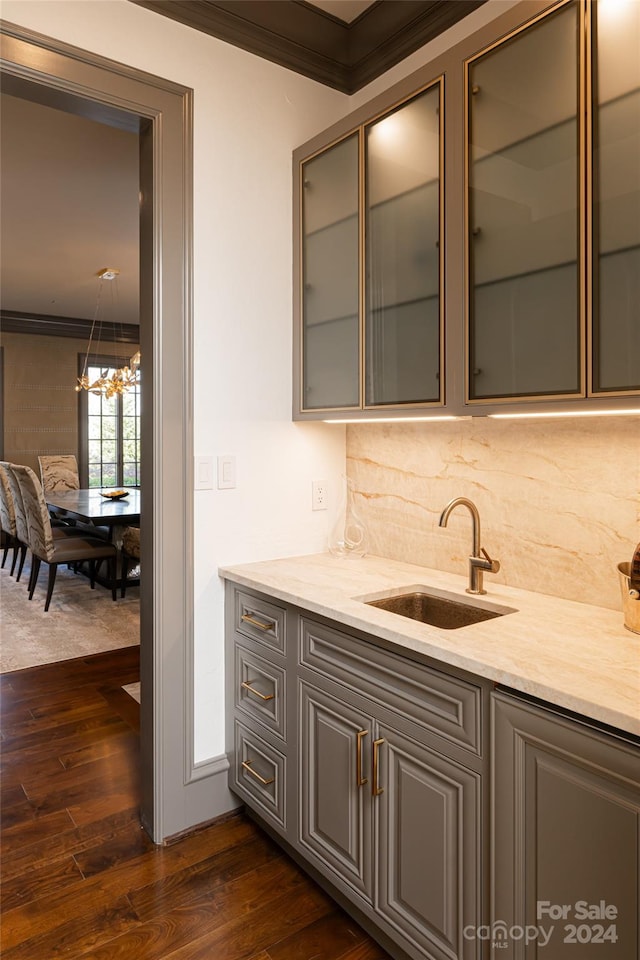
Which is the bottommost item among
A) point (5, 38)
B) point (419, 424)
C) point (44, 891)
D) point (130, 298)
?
point (44, 891)

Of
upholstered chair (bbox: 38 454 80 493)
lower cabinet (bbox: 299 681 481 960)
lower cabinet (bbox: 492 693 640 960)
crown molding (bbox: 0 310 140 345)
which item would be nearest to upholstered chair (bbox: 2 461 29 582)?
upholstered chair (bbox: 38 454 80 493)

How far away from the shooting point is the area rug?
400 cm

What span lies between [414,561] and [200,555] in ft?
2.63

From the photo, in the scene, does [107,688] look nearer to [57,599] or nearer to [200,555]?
[200,555]

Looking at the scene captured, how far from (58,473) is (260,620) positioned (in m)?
6.45

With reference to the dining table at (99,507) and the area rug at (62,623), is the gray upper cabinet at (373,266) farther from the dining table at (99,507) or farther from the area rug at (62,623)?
the dining table at (99,507)

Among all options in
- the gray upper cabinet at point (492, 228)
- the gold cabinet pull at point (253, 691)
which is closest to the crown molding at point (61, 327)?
the gray upper cabinet at point (492, 228)

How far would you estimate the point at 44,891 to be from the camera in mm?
1882

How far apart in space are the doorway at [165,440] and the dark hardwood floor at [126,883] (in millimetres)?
176

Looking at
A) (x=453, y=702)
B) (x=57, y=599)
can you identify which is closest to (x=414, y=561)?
(x=453, y=702)

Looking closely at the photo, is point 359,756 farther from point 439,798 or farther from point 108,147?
point 108,147

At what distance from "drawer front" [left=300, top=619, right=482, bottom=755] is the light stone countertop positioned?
0.20ft

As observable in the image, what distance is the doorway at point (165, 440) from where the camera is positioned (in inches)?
81.7

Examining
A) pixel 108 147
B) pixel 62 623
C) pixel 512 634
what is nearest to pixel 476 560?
pixel 512 634
